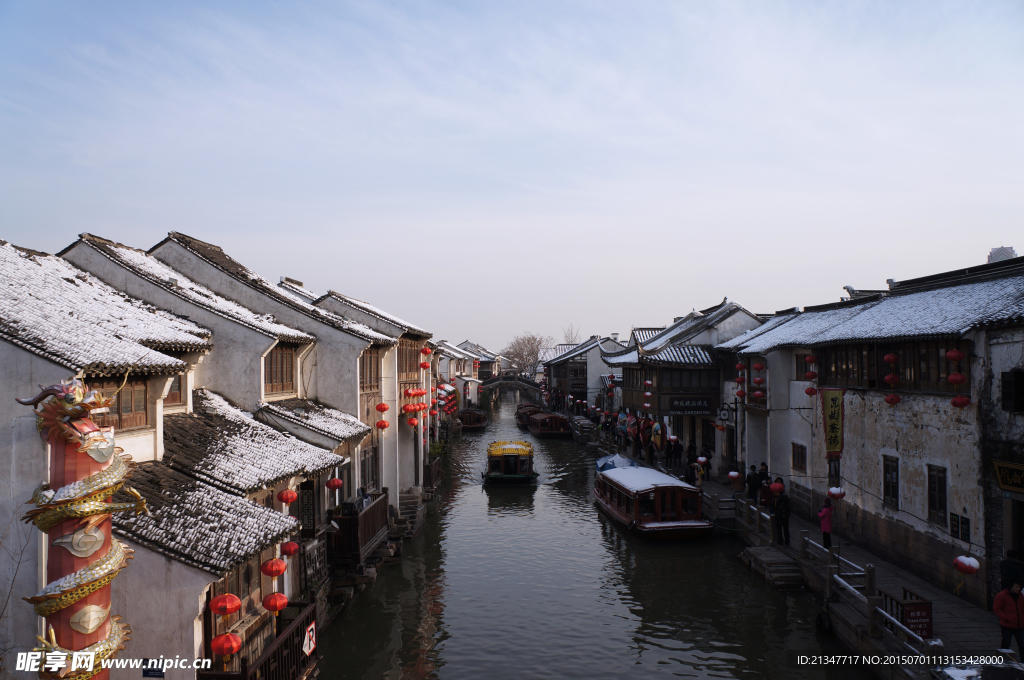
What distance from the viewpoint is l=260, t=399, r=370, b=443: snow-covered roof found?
58.2 ft

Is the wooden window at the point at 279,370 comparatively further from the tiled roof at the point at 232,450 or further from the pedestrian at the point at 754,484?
the pedestrian at the point at 754,484

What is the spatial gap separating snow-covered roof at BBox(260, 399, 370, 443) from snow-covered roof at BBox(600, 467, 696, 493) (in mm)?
11028

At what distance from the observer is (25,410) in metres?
9.56

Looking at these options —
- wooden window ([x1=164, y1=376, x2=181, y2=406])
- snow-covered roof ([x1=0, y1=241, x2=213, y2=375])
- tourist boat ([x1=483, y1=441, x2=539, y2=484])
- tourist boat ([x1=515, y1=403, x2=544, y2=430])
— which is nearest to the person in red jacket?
snow-covered roof ([x1=0, y1=241, x2=213, y2=375])

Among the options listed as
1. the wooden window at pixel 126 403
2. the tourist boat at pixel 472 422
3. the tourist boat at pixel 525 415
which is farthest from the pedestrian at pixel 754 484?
the tourist boat at pixel 472 422

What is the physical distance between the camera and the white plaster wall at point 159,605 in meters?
9.80

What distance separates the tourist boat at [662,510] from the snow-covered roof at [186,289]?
44.3ft

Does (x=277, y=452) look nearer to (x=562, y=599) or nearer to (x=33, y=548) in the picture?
(x=33, y=548)

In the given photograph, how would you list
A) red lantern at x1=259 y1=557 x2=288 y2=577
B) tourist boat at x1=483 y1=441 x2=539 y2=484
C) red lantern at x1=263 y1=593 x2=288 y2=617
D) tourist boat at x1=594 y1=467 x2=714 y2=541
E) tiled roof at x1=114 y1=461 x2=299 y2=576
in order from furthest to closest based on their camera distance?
tourist boat at x1=483 y1=441 x2=539 y2=484, tourist boat at x1=594 y1=467 x2=714 y2=541, red lantern at x1=259 y1=557 x2=288 y2=577, red lantern at x1=263 y1=593 x2=288 y2=617, tiled roof at x1=114 y1=461 x2=299 y2=576

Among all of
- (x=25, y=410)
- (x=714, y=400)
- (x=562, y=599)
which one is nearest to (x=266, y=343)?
(x=25, y=410)

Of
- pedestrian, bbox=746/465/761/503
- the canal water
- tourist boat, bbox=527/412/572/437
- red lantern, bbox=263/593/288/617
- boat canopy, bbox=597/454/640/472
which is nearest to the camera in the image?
red lantern, bbox=263/593/288/617

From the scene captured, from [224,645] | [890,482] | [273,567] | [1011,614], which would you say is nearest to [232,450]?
[273,567]

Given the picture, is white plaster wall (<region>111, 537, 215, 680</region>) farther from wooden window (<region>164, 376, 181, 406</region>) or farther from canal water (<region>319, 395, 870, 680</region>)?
canal water (<region>319, 395, 870, 680</region>)

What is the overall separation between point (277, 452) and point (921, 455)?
16.4 m
